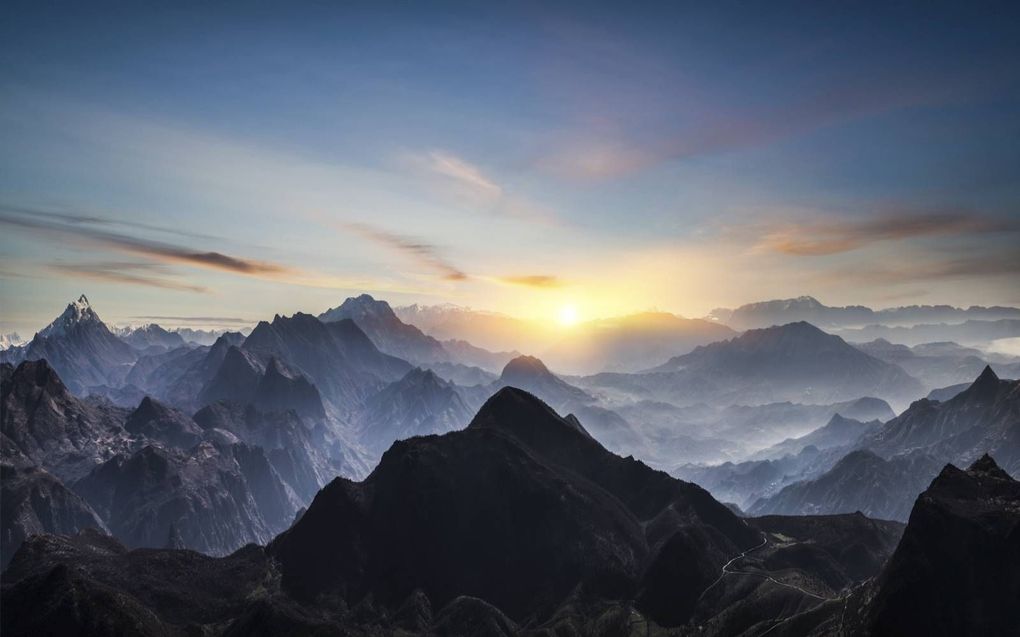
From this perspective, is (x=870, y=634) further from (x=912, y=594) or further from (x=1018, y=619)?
(x=1018, y=619)

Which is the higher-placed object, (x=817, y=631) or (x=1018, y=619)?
(x=1018, y=619)

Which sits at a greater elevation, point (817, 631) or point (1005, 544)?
point (1005, 544)

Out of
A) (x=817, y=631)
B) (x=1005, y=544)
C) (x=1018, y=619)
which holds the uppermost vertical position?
(x=1005, y=544)

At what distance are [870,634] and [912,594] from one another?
2123cm

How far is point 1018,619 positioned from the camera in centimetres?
18038

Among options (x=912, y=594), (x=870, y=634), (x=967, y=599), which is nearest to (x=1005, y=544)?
(x=967, y=599)

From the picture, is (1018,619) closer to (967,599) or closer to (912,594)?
(967,599)

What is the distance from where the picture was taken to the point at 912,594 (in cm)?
18888

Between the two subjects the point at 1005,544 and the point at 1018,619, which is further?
the point at 1005,544

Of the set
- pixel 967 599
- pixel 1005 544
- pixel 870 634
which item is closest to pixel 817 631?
pixel 870 634

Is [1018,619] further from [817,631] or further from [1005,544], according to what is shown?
[817,631]

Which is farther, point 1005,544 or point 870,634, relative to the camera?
point 1005,544

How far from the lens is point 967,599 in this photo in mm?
190125

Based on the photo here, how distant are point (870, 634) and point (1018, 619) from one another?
44.5m
